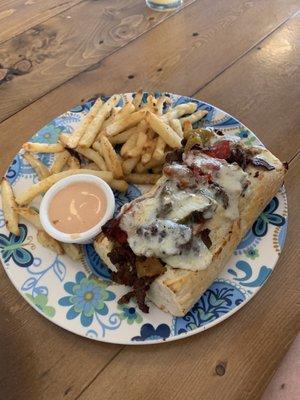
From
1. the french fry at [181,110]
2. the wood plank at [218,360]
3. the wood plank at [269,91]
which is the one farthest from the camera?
the wood plank at [269,91]

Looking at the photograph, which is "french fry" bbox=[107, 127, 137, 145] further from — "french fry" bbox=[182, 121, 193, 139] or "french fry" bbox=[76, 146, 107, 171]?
"french fry" bbox=[182, 121, 193, 139]

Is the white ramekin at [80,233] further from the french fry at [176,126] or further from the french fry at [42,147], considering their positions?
the french fry at [176,126]

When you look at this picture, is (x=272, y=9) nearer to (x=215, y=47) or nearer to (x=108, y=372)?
(x=215, y=47)

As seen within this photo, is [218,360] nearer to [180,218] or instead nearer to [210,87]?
[180,218]

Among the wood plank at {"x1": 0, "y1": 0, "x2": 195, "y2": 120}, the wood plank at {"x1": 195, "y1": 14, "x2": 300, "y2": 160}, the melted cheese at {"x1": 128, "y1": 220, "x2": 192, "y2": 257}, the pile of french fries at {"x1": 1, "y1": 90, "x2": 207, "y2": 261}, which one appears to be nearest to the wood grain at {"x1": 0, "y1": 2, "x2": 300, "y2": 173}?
the wood plank at {"x1": 195, "y1": 14, "x2": 300, "y2": 160}

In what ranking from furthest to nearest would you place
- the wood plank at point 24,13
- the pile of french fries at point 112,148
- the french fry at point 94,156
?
the wood plank at point 24,13 < the french fry at point 94,156 < the pile of french fries at point 112,148

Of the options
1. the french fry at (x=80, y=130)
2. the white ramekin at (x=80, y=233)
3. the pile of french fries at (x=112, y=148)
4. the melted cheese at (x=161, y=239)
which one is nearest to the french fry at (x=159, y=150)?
the pile of french fries at (x=112, y=148)
